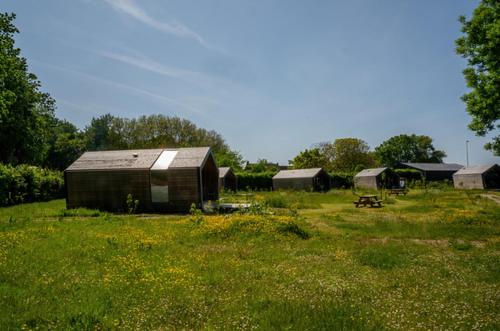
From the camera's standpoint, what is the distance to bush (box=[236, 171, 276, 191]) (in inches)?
2859

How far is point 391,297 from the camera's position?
765cm

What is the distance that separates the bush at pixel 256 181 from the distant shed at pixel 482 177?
4236 centimetres

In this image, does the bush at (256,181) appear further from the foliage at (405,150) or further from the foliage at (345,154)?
the foliage at (405,150)

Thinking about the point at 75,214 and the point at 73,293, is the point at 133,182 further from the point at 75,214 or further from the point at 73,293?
the point at 73,293

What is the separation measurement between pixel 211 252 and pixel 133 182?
59.9 feet

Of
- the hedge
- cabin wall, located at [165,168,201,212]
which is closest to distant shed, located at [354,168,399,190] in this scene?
cabin wall, located at [165,168,201,212]

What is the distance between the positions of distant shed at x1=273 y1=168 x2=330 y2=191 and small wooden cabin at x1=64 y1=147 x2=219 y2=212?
40.0 metres

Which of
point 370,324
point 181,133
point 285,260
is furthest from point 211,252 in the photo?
point 181,133

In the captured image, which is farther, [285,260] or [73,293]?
[285,260]

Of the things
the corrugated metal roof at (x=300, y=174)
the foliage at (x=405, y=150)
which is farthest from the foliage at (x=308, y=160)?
the foliage at (x=405, y=150)

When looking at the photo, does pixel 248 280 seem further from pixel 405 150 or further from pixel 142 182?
pixel 405 150

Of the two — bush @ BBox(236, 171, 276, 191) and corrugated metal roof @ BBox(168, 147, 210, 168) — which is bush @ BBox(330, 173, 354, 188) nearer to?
bush @ BBox(236, 171, 276, 191)

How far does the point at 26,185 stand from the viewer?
33688 mm

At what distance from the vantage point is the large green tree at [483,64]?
23.8m
